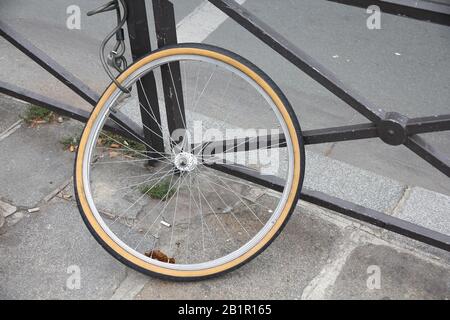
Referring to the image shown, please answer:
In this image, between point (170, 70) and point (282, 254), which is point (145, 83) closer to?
point (170, 70)

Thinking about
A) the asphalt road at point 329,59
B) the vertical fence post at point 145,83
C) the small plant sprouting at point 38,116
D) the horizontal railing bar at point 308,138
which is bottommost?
the horizontal railing bar at point 308,138

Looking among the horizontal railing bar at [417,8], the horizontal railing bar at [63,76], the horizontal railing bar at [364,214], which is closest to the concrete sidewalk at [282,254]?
the horizontal railing bar at [364,214]

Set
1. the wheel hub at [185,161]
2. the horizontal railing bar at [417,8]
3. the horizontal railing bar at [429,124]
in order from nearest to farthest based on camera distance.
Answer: the horizontal railing bar at [417,8] → the horizontal railing bar at [429,124] → the wheel hub at [185,161]

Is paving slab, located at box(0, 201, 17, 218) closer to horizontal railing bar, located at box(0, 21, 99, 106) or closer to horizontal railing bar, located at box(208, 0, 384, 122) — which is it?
horizontal railing bar, located at box(0, 21, 99, 106)

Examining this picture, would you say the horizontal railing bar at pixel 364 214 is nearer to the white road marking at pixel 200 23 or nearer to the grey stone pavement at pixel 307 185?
the grey stone pavement at pixel 307 185

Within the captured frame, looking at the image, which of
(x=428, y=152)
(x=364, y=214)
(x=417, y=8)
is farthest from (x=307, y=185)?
(x=417, y=8)

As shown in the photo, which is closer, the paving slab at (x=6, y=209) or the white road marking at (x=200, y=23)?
the paving slab at (x=6, y=209)

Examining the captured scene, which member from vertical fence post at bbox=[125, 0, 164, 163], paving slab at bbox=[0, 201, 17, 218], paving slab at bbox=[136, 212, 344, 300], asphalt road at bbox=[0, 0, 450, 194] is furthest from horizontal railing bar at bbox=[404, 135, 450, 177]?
paving slab at bbox=[0, 201, 17, 218]

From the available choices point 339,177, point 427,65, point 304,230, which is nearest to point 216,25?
point 427,65

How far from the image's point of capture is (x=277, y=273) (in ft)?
10.6

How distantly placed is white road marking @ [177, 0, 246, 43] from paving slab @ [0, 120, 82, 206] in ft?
4.80

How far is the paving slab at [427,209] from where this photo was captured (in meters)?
3.49

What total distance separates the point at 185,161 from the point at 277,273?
0.75 m
